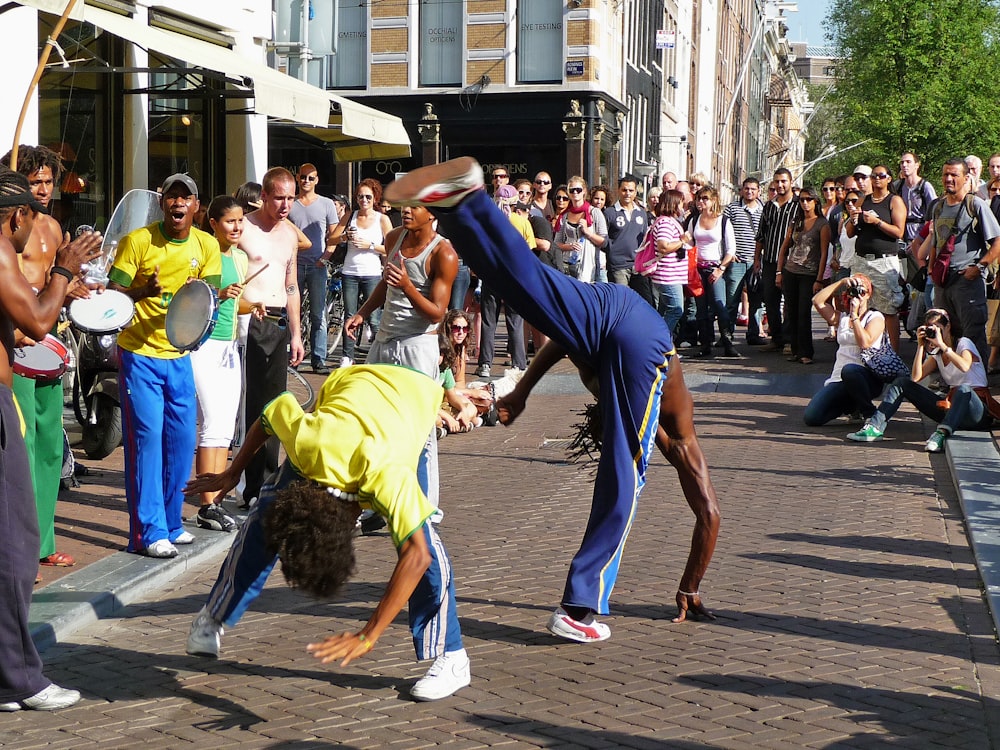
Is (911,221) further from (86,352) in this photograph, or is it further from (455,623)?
(455,623)

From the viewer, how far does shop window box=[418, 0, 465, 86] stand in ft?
121

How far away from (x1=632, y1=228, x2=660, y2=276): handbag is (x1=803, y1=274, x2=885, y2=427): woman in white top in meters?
3.76

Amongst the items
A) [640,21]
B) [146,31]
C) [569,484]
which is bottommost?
[569,484]

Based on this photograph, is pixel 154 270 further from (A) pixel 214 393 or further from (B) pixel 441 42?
(B) pixel 441 42

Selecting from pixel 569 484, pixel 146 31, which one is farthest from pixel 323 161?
pixel 569 484

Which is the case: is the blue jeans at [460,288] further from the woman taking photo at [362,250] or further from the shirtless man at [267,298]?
the shirtless man at [267,298]

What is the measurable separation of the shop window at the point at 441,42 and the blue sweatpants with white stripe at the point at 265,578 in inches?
1297

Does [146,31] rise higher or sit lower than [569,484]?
higher

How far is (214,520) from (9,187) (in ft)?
10.0

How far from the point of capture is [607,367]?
17.7ft

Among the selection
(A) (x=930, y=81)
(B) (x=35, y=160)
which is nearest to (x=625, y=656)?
(B) (x=35, y=160)

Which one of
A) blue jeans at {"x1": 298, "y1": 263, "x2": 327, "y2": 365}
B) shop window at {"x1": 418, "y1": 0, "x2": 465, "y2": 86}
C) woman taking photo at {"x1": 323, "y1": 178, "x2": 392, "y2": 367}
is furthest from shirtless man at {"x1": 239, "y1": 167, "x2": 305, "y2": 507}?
shop window at {"x1": 418, "y1": 0, "x2": 465, "y2": 86}

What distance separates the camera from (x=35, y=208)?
4.98 metres

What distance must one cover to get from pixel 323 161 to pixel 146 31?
26164 mm
